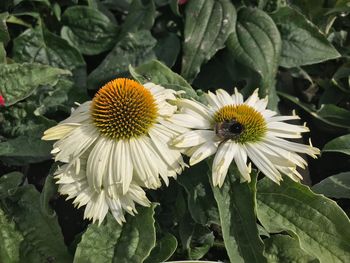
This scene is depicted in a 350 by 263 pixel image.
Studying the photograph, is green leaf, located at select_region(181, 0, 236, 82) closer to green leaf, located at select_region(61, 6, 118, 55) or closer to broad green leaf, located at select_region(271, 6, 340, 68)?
broad green leaf, located at select_region(271, 6, 340, 68)

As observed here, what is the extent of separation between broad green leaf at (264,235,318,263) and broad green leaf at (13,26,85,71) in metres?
0.96

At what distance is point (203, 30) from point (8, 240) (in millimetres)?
945

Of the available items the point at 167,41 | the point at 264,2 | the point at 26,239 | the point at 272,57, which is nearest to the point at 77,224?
the point at 26,239

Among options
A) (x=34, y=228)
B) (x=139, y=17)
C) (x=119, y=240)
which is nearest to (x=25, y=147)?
(x=34, y=228)

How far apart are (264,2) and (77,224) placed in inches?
41.9

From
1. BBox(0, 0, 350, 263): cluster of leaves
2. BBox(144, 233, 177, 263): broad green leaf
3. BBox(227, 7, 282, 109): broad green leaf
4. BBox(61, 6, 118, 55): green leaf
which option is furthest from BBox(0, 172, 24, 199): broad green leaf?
BBox(227, 7, 282, 109): broad green leaf

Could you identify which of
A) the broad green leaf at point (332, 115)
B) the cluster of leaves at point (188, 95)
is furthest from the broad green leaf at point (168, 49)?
the broad green leaf at point (332, 115)

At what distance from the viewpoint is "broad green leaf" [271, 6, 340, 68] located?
1880 millimetres

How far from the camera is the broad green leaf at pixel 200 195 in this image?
4.31 feet

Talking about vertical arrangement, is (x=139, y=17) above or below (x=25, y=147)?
above

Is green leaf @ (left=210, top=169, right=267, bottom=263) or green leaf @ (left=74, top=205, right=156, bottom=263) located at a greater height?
green leaf @ (left=210, top=169, right=267, bottom=263)

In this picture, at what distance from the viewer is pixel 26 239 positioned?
1.46 meters

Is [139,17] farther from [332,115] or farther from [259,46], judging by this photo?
[332,115]

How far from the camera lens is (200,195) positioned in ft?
4.41
